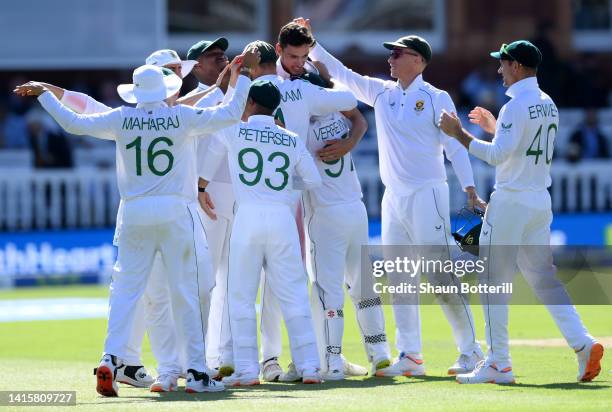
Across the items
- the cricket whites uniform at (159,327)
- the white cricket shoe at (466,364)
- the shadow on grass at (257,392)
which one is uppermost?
the cricket whites uniform at (159,327)

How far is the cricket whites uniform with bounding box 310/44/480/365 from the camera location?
10633 millimetres

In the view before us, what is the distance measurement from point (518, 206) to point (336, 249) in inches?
61.0

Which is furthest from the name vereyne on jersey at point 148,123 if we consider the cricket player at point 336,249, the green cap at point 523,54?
the green cap at point 523,54

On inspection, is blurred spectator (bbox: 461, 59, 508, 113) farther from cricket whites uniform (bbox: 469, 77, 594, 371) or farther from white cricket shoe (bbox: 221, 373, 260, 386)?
white cricket shoe (bbox: 221, 373, 260, 386)

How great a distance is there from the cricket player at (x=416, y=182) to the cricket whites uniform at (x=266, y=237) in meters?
0.87

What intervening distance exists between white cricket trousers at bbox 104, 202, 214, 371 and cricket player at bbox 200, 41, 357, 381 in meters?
1.04

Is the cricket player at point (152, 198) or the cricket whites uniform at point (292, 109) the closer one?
the cricket player at point (152, 198)

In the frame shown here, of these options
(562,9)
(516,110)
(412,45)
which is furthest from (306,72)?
(562,9)

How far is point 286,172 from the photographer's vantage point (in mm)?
10148

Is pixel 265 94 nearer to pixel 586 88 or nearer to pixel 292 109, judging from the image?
pixel 292 109

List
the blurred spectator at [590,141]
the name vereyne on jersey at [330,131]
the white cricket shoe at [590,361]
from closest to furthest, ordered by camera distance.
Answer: the white cricket shoe at [590,361] → the name vereyne on jersey at [330,131] → the blurred spectator at [590,141]

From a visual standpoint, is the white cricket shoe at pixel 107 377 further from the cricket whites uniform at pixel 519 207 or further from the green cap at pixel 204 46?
the green cap at pixel 204 46

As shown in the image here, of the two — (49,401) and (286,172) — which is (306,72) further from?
(49,401)

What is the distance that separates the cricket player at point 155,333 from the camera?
995 cm
